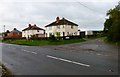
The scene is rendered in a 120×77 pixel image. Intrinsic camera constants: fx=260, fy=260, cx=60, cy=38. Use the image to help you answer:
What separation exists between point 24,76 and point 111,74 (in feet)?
11.7

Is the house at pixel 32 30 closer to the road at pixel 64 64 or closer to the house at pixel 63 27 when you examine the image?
the house at pixel 63 27

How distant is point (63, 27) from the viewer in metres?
87.4

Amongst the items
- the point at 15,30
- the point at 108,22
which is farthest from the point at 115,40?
the point at 15,30

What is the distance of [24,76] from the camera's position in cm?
1084

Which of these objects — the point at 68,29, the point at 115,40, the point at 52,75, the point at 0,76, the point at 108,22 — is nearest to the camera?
the point at 0,76

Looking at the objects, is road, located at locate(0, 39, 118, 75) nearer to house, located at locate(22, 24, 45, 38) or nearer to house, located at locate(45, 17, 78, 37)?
house, located at locate(45, 17, 78, 37)

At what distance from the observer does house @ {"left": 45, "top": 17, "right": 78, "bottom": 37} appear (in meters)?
87.6

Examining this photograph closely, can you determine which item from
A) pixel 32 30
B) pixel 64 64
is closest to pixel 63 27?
pixel 32 30

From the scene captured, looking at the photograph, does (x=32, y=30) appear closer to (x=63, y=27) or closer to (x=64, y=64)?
(x=63, y=27)

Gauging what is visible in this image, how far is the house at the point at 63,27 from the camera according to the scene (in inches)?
3447

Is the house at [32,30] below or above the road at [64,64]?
above

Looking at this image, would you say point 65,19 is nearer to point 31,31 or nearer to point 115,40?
point 31,31

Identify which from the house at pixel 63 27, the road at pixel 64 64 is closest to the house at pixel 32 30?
the house at pixel 63 27

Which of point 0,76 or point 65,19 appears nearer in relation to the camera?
point 0,76
